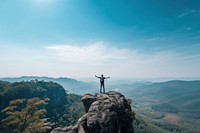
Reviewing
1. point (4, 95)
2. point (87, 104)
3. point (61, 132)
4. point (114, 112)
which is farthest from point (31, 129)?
point (4, 95)

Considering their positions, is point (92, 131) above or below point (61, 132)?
above

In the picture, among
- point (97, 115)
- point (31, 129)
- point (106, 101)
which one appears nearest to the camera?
point (97, 115)

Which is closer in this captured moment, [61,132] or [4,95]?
[61,132]

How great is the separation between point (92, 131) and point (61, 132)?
29.4ft

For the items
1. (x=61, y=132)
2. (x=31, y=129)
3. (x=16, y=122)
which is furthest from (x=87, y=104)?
(x=16, y=122)

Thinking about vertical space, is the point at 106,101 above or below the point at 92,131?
above

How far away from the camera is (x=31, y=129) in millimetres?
33844

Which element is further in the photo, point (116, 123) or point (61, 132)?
point (61, 132)

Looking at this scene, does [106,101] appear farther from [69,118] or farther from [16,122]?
[69,118]

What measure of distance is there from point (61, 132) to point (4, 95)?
182 meters

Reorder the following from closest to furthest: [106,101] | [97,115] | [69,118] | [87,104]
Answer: [97,115] < [106,101] < [87,104] < [69,118]

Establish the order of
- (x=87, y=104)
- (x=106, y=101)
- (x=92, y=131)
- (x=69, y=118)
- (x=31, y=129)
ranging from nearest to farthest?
1. (x=92, y=131)
2. (x=106, y=101)
3. (x=31, y=129)
4. (x=87, y=104)
5. (x=69, y=118)

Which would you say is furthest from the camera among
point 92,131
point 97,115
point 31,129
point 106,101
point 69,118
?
point 69,118

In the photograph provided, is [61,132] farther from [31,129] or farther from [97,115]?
[97,115]
